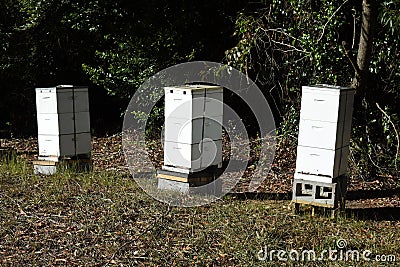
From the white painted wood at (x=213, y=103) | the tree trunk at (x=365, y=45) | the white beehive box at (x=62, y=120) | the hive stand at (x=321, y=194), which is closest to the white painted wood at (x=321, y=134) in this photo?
the hive stand at (x=321, y=194)

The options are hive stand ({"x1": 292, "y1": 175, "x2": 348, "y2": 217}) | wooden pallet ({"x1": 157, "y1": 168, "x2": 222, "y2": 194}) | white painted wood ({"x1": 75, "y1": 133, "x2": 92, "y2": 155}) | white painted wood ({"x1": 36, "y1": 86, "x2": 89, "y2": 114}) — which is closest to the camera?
hive stand ({"x1": 292, "y1": 175, "x2": 348, "y2": 217})

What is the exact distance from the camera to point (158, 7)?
7059 millimetres

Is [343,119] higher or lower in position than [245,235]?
higher

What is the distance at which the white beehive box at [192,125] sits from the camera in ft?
14.8

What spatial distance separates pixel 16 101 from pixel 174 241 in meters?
5.37

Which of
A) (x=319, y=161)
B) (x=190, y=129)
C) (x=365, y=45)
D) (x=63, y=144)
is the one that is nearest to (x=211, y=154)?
(x=190, y=129)

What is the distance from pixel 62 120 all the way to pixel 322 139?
2.49m

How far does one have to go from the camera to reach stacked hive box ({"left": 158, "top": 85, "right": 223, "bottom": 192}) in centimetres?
453

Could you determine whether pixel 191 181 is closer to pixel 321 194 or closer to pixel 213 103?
pixel 213 103

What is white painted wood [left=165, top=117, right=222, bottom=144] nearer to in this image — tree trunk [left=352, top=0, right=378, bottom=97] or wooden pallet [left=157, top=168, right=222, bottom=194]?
wooden pallet [left=157, top=168, right=222, bottom=194]

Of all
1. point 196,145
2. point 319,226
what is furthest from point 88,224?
point 319,226

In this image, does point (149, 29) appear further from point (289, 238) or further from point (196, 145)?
point (289, 238)

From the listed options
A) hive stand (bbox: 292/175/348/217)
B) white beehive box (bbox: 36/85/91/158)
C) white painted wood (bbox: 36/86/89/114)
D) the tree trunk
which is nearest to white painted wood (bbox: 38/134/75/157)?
white beehive box (bbox: 36/85/91/158)

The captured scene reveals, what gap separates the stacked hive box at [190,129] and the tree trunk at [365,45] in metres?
1.38
